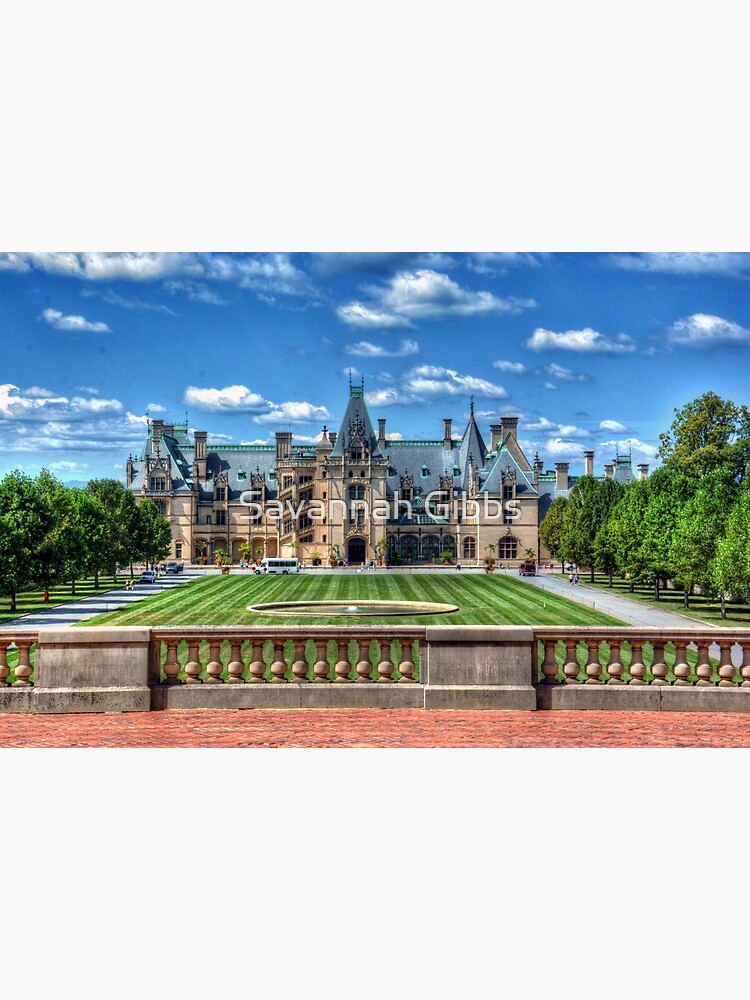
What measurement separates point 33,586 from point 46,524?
203 inches

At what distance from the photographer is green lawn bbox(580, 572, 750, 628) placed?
44778 mm

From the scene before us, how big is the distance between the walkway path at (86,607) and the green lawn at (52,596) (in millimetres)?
586

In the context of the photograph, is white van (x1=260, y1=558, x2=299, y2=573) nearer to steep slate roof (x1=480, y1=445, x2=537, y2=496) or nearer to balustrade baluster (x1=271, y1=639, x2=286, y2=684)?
steep slate roof (x1=480, y1=445, x2=537, y2=496)

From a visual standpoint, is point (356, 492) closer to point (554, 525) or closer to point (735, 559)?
point (554, 525)

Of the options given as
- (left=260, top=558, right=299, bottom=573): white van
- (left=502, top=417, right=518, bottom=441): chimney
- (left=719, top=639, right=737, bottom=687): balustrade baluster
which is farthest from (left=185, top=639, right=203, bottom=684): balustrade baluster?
(left=502, top=417, right=518, bottom=441): chimney

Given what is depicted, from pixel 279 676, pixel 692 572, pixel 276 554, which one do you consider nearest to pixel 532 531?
pixel 276 554

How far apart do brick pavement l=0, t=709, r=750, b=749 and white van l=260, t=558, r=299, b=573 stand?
76.1 metres

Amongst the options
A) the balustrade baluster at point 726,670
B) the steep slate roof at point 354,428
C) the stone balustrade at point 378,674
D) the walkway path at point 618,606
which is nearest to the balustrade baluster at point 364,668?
the stone balustrade at point 378,674

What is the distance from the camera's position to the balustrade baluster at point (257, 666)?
13227mm

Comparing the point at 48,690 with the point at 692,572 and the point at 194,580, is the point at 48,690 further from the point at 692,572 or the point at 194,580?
the point at 194,580

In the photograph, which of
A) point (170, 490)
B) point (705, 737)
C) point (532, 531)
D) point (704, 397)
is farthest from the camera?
point (170, 490)

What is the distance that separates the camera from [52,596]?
58312 mm

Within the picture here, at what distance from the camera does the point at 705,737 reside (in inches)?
461

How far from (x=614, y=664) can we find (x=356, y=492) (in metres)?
95.6
